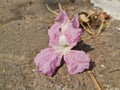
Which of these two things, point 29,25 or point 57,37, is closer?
point 57,37

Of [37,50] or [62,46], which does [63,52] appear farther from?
[37,50]

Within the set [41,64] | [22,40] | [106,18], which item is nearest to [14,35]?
[22,40]

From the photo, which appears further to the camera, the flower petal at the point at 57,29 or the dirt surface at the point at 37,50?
the flower petal at the point at 57,29

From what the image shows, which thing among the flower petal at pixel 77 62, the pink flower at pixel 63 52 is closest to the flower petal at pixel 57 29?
the pink flower at pixel 63 52

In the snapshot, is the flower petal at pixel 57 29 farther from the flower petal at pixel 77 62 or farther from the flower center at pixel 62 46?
the flower petal at pixel 77 62

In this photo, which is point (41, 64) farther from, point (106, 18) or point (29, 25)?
point (106, 18)

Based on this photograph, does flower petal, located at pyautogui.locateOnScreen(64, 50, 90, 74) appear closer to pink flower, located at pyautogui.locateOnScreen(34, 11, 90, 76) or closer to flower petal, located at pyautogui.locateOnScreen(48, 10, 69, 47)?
pink flower, located at pyautogui.locateOnScreen(34, 11, 90, 76)
